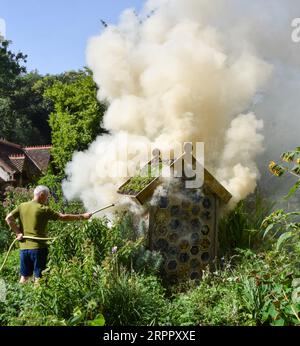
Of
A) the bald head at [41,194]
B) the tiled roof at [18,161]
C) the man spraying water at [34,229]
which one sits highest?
the tiled roof at [18,161]

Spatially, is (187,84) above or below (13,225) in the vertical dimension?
above

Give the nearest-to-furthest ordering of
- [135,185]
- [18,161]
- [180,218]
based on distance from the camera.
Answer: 1. [135,185]
2. [180,218]
3. [18,161]

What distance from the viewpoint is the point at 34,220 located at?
255 inches

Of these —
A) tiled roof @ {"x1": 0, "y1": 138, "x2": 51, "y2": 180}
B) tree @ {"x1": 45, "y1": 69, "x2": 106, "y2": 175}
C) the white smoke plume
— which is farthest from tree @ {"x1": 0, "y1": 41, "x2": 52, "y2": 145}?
the white smoke plume

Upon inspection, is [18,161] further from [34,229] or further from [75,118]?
[34,229]

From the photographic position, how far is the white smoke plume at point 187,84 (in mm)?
9188

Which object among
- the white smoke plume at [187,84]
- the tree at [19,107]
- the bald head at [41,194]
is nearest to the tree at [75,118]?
the white smoke plume at [187,84]

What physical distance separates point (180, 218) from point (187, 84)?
8.68 feet

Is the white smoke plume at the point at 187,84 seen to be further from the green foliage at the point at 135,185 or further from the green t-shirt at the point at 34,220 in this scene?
the green t-shirt at the point at 34,220

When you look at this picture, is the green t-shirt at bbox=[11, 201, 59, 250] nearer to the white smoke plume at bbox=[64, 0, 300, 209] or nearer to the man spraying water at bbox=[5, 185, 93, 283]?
the man spraying water at bbox=[5, 185, 93, 283]

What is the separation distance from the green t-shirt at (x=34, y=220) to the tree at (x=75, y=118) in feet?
21.3

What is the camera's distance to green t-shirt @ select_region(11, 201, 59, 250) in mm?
6492

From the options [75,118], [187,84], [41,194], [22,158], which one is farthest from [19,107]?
[41,194]
